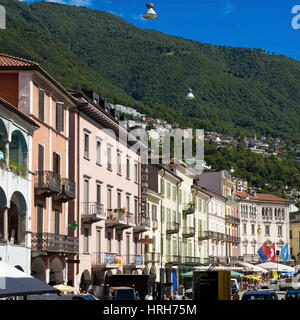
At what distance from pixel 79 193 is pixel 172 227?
26.9 meters

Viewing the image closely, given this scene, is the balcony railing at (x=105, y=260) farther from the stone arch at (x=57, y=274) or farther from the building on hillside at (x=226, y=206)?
the building on hillside at (x=226, y=206)

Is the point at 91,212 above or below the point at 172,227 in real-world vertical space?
above

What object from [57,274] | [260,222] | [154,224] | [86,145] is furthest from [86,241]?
[260,222]

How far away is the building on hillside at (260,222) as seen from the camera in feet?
357

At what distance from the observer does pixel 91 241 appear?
1750 inches

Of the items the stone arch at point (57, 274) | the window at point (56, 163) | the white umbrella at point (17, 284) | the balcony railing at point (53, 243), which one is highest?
the window at point (56, 163)

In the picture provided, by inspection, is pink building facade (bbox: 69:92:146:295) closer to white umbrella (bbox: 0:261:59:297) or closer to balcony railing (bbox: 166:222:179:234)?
balcony railing (bbox: 166:222:179:234)

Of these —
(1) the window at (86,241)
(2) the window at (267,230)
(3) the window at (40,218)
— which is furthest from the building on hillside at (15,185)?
(2) the window at (267,230)

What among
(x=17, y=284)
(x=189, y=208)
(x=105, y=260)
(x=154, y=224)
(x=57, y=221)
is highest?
(x=189, y=208)

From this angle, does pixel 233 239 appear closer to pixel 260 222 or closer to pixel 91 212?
pixel 260 222

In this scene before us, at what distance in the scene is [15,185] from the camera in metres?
31.9

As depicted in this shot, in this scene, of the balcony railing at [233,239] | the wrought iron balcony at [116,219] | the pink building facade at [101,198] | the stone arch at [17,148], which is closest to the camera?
the stone arch at [17,148]

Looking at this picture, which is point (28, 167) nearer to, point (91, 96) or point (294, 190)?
point (91, 96)

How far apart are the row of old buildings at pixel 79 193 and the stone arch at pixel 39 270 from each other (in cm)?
5
